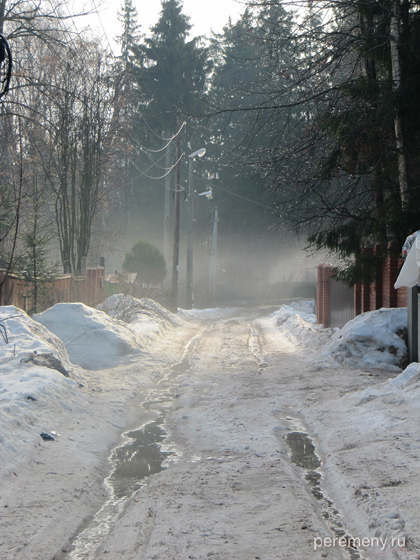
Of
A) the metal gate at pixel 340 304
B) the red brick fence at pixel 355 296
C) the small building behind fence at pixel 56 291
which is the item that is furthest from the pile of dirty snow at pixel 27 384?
the metal gate at pixel 340 304

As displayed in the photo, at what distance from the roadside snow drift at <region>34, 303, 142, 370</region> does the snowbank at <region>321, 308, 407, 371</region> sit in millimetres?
4531

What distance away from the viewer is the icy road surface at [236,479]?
3.85 metres

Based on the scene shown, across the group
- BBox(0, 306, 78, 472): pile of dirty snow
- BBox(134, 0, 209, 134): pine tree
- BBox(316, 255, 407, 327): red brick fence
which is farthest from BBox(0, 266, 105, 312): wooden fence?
BBox(134, 0, 209, 134): pine tree

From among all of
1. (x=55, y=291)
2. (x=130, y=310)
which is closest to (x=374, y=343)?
(x=55, y=291)

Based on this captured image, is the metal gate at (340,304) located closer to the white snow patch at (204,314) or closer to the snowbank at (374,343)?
the snowbank at (374,343)

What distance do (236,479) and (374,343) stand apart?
701 centimetres

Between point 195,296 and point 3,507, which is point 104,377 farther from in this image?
point 195,296

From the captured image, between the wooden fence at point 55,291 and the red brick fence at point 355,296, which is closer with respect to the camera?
the red brick fence at point 355,296

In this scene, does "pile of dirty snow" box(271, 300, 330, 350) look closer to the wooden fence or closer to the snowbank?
the snowbank

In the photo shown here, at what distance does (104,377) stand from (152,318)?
1007 centimetres

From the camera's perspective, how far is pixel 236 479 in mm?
5152

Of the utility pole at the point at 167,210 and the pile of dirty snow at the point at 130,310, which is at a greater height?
the utility pole at the point at 167,210

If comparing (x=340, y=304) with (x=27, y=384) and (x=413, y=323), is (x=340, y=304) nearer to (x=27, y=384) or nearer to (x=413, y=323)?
(x=413, y=323)

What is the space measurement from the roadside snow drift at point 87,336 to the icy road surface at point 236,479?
2.60 m
